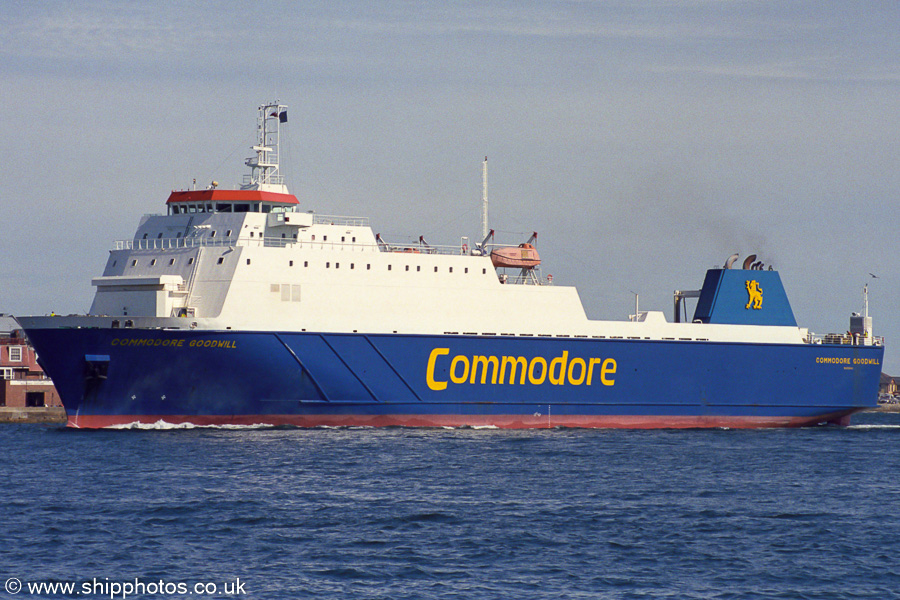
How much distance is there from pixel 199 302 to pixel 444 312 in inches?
296

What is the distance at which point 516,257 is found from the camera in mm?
38188

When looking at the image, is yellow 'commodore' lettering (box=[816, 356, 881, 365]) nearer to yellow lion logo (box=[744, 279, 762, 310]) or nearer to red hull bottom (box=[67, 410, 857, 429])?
red hull bottom (box=[67, 410, 857, 429])

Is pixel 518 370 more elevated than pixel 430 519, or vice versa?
pixel 518 370

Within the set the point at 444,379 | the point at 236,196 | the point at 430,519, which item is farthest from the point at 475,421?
the point at 430,519

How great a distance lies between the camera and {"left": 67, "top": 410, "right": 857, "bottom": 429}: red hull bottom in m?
Result: 31.8

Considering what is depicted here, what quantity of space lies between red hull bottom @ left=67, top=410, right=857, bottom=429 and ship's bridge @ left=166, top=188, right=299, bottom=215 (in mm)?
6600

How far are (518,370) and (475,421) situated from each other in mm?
2155

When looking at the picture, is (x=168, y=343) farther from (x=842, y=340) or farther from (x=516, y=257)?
(x=842, y=340)

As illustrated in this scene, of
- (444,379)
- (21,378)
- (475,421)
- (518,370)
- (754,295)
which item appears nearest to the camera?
(444,379)

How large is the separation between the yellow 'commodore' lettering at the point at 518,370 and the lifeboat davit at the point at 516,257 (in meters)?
3.52

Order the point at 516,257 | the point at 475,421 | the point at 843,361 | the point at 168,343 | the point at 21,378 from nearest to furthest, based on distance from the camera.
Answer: the point at 168,343 < the point at 475,421 < the point at 516,257 < the point at 843,361 < the point at 21,378

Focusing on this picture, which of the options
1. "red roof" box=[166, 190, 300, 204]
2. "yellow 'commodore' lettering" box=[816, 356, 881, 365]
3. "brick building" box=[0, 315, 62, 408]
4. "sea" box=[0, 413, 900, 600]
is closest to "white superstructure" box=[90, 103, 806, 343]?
"red roof" box=[166, 190, 300, 204]

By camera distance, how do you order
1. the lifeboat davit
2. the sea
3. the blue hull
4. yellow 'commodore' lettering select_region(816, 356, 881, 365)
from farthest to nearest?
1. yellow 'commodore' lettering select_region(816, 356, 881, 365)
2. the lifeboat davit
3. the blue hull
4. the sea

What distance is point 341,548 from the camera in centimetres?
1794
